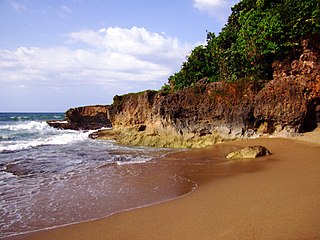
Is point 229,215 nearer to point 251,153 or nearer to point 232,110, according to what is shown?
point 251,153

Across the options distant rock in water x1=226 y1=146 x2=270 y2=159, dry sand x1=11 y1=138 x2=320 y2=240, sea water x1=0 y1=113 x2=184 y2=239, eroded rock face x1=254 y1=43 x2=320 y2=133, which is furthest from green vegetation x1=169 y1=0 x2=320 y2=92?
dry sand x1=11 y1=138 x2=320 y2=240

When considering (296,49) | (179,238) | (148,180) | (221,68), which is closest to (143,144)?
(221,68)

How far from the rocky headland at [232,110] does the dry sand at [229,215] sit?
25.7ft

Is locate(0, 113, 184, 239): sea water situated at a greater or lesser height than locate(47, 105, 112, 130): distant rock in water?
lesser

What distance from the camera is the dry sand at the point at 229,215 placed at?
13.9ft

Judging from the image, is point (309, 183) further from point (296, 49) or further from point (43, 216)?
point (296, 49)

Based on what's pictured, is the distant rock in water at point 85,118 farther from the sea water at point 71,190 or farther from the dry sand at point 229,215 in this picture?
the dry sand at point 229,215

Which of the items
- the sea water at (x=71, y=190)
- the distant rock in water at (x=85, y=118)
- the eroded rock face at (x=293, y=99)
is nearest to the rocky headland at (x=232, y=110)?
the eroded rock face at (x=293, y=99)

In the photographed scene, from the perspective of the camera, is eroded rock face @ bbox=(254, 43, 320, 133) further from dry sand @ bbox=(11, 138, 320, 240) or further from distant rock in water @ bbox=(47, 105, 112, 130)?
distant rock in water @ bbox=(47, 105, 112, 130)

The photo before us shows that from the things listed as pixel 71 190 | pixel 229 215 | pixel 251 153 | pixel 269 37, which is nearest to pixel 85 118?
pixel 269 37

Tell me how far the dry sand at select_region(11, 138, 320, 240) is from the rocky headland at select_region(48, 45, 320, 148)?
25.7ft

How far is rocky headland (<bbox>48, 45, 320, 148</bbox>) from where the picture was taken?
14.4 meters

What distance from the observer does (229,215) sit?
4941mm

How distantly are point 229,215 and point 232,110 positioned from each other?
39.3ft
